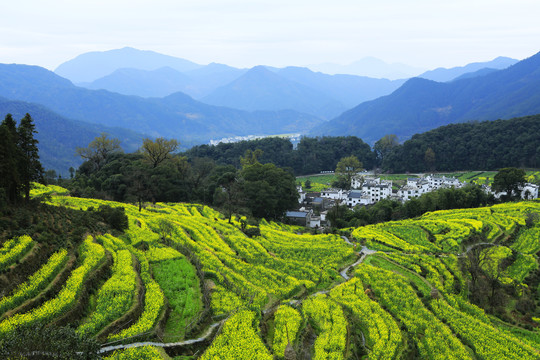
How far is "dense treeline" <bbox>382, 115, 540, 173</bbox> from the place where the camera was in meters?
109

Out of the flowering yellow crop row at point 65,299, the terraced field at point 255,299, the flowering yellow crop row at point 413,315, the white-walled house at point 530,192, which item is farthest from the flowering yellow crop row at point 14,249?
the white-walled house at point 530,192

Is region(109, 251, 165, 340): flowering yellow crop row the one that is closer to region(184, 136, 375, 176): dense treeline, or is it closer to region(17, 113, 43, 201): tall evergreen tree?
region(17, 113, 43, 201): tall evergreen tree

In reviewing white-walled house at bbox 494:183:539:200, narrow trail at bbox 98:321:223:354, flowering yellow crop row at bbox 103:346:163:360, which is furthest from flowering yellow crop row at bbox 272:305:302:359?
white-walled house at bbox 494:183:539:200

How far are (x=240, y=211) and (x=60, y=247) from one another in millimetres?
38591

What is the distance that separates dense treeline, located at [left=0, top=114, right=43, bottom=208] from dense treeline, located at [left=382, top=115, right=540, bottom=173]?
4301 inches

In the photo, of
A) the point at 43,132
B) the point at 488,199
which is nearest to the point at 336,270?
the point at 488,199

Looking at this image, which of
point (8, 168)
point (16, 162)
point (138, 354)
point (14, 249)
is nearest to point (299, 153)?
Result: point (16, 162)

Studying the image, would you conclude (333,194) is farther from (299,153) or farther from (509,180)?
(299,153)

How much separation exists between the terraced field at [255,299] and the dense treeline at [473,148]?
8111 centimetres

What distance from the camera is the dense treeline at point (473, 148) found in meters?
109

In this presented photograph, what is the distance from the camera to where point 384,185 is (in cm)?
9069

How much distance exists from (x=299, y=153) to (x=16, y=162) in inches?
4367

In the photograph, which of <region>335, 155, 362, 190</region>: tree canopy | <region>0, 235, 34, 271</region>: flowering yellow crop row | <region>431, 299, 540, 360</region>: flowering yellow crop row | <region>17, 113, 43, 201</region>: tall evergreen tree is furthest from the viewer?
<region>335, 155, 362, 190</region>: tree canopy

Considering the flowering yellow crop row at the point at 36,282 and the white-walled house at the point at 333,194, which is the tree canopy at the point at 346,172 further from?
the flowering yellow crop row at the point at 36,282
